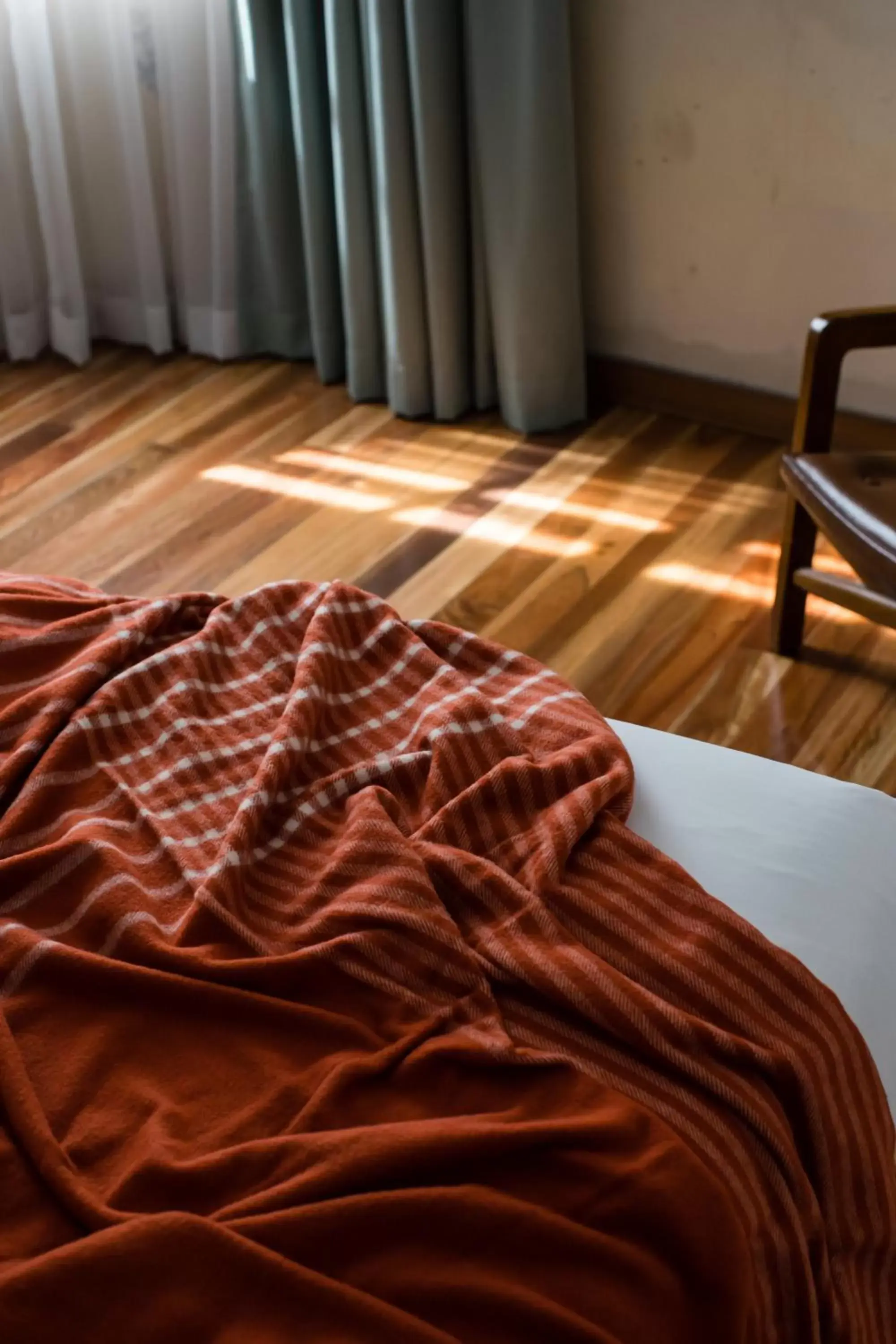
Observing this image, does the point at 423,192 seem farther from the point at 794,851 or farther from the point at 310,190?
the point at 794,851

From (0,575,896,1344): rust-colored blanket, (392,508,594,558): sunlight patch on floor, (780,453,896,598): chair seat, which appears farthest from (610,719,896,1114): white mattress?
(392,508,594,558): sunlight patch on floor

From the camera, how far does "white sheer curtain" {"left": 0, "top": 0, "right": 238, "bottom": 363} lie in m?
2.92

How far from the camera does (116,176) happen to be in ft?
10.4

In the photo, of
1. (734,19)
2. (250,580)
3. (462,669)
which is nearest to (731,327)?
(734,19)

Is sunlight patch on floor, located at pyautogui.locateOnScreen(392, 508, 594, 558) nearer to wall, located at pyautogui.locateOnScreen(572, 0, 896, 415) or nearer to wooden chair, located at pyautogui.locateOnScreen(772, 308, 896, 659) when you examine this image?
wooden chair, located at pyautogui.locateOnScreen(772, 308, 896, 659)

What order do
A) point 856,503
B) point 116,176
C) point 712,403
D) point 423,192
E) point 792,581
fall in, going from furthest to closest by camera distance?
point 116,176 → point 712,403 → point 423,192 → point 792,581 → point 856,503

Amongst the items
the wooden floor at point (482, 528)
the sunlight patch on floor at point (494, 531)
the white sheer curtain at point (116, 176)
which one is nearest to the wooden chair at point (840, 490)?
the wooden floor at point (482, 528)

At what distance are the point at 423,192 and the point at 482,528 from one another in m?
0.65

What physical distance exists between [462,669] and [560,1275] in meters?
0.67

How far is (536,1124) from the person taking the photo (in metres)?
0.89

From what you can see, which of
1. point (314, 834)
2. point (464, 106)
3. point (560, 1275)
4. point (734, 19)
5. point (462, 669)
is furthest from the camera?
point (464, 106)

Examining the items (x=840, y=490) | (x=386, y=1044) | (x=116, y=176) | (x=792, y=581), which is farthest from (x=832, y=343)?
(x=116, y=176)

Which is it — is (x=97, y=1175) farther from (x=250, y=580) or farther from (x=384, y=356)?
(x=384, y=356)

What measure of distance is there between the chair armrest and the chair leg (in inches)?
5.8
